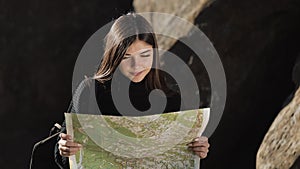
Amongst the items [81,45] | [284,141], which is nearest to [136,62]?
[284,141]

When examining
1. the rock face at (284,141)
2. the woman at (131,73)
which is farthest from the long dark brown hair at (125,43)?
the rock face at (284,141)

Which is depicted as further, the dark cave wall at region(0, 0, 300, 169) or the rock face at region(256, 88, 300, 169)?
the dark cave wall at region(0, 0, 300, 169)

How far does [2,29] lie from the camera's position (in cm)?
563

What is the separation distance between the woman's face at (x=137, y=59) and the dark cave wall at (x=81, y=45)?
48cm

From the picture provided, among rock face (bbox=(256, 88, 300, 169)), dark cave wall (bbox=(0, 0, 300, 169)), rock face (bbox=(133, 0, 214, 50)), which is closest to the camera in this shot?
rock face (bbox=(256, 88, 300, 169))

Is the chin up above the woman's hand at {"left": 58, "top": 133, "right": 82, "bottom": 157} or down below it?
above

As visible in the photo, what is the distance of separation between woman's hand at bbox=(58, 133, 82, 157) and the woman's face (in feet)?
1.04

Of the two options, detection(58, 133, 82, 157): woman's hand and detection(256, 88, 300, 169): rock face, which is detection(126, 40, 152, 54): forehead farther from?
detection(256, 88, 300, 169): rock face

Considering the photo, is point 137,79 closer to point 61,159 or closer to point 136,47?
point 136,47

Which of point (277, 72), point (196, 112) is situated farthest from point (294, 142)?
point (196, 112)

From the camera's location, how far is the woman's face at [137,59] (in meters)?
2.53

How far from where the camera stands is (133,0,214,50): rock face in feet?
15.1

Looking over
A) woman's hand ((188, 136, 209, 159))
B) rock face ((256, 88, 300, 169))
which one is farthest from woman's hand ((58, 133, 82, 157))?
rock face ((256, 88, 300, 169))

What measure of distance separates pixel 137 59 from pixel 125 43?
7cm
